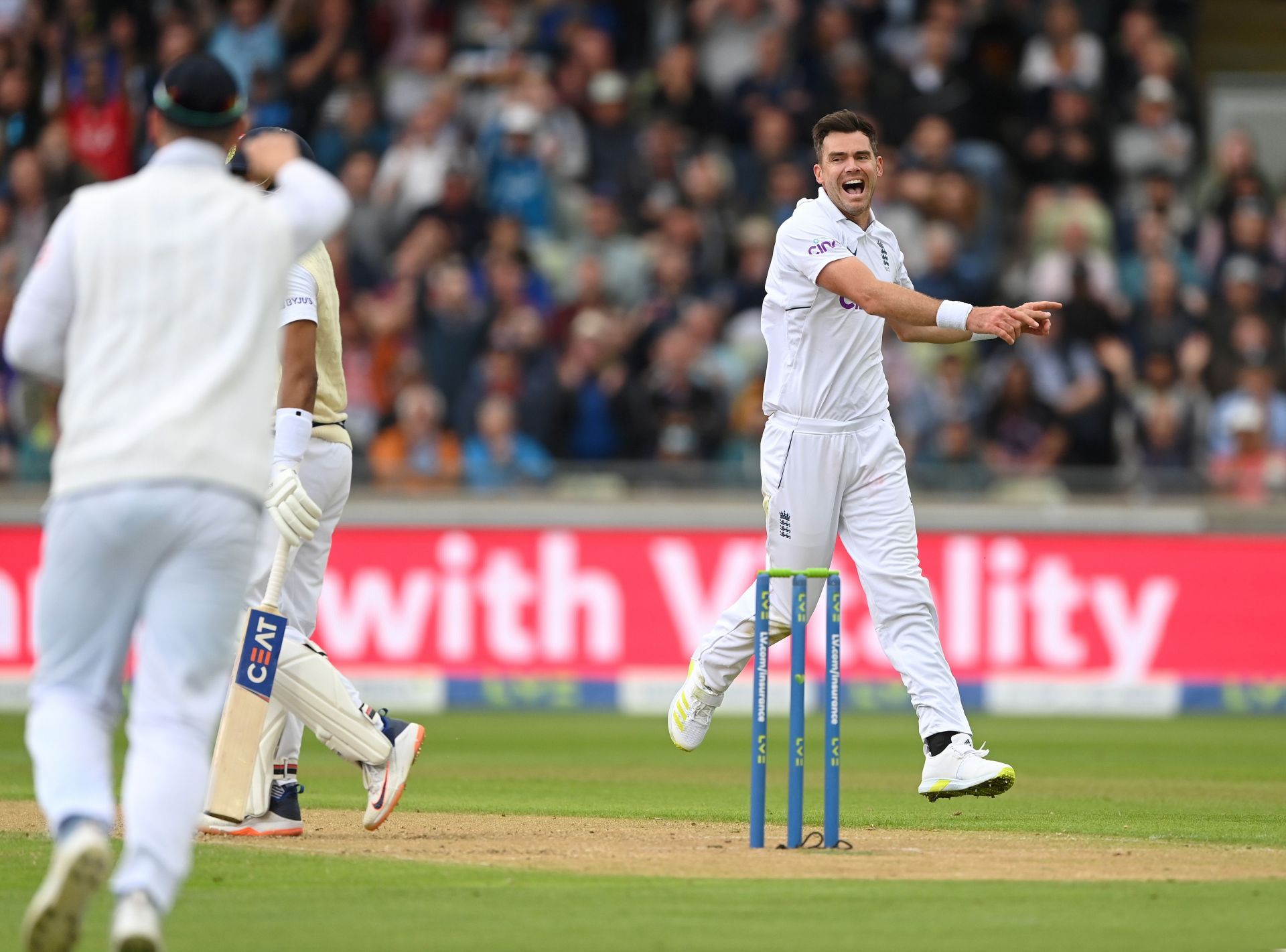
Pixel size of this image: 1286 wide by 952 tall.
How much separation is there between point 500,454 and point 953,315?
28.1 feet

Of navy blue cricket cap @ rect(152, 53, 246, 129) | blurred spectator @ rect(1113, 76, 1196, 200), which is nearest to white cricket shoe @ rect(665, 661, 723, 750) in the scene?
navy blue cricket cap @ rect(152, 53, 246, 129)

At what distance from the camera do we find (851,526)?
8.02 metres

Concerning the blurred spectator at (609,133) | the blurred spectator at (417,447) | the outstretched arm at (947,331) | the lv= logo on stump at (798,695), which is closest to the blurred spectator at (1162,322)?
the blurred spectator at (609,133)

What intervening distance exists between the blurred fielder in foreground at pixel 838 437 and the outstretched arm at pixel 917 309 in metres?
0.03

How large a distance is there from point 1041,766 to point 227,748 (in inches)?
217

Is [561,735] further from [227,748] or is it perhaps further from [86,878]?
[86,878]

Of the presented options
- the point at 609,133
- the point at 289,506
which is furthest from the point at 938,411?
the point at 289,506

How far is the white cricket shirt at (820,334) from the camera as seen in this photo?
791 cm

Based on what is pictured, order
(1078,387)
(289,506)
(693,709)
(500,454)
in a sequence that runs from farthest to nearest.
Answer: (1078,387) < (500,454) < (693,709) < (289,506)

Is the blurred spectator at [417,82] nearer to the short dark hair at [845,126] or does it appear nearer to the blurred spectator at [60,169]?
the blurred spectator at [60,169]

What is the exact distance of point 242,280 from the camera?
16.0 ft

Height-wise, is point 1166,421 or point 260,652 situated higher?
point 1166,421

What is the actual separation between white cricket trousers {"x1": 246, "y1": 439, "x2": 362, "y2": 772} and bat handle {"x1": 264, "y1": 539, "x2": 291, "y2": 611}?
142mm

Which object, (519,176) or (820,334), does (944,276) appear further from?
(820,334)
